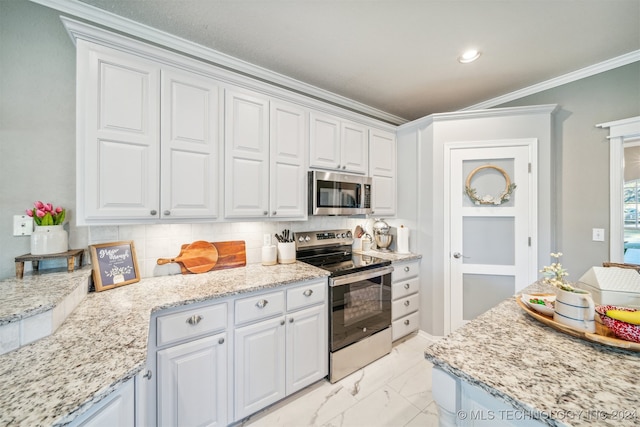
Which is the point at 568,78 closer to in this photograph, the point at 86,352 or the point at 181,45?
the point at 181,45

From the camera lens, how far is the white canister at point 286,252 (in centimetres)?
217

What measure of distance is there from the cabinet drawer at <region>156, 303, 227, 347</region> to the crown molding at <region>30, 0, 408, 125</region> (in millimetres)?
1991

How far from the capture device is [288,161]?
6.86ft

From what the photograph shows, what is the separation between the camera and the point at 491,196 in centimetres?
246

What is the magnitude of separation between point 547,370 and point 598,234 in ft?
7.88

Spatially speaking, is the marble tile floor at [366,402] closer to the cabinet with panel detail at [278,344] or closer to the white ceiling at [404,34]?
the cabinet with panel detail at [278,344]

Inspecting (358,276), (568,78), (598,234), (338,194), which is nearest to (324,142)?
(338,194)

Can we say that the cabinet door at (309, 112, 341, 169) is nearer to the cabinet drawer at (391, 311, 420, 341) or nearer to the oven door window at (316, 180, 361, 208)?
the oven door window at (316, 180, 361, 208)

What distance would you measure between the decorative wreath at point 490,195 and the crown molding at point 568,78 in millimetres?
961

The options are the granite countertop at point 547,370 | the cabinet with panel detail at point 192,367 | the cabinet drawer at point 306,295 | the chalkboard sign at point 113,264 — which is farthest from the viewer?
the cabinet drawer at point 306,295

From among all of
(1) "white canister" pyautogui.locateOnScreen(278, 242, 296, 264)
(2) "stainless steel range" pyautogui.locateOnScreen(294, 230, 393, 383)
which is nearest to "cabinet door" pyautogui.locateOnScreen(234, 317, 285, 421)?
(2) "stainless steel range" pyautogui.locateOnScreen(294, 230, 393, 383)

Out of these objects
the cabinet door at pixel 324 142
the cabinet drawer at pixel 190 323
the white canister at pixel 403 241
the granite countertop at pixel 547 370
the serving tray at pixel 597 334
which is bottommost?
the cabinet drawer at pixel 190 323

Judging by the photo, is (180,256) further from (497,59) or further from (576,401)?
(497,59)

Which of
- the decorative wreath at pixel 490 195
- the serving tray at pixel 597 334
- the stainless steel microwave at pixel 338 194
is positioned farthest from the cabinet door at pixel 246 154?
the decorative wreath at pixel 490 195
